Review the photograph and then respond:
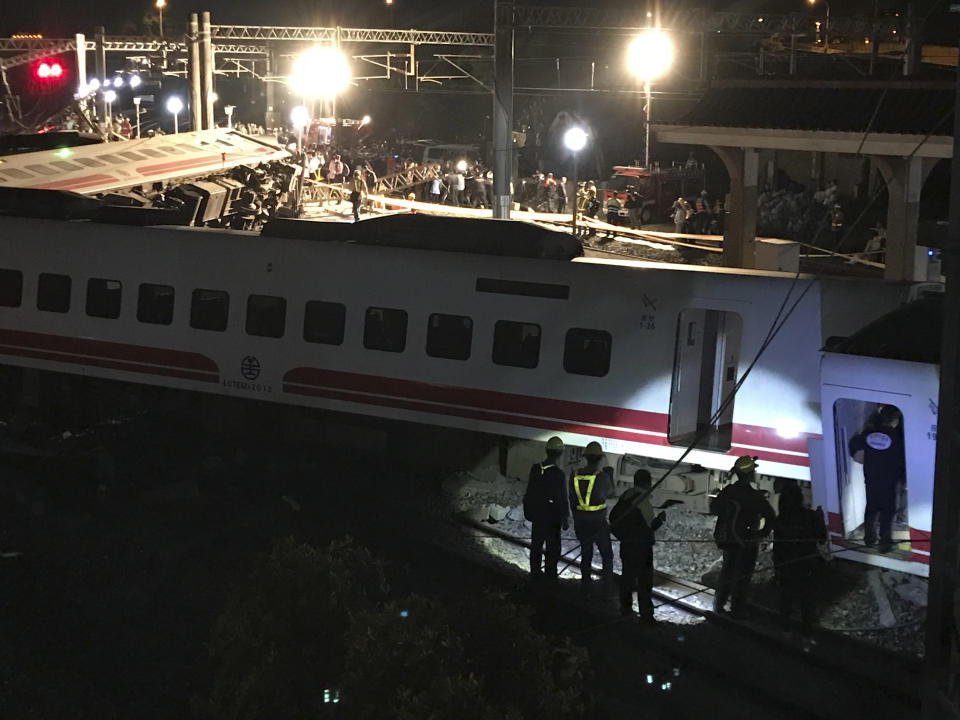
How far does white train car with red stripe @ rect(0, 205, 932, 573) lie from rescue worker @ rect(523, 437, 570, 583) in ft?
6.33

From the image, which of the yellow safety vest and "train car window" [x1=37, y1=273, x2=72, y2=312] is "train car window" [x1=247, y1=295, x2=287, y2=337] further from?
the yellow safety vest

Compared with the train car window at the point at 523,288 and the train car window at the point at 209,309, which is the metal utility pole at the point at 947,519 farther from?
the train car window at the point at 209,309

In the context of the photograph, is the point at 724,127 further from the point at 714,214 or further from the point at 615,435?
the point at 714,214

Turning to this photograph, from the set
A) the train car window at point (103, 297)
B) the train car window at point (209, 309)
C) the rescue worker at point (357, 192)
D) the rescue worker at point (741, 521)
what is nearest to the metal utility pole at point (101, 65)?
the rescue worker at point (357, 192)

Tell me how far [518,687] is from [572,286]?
21.8 feet

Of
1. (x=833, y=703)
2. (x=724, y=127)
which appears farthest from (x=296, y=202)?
(x=833, y=703)

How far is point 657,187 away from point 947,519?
32803mm

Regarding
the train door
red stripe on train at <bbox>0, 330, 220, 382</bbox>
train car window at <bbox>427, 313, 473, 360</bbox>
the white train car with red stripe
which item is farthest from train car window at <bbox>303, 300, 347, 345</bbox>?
the train door

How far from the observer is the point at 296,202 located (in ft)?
120

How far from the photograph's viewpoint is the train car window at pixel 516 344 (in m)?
13.6

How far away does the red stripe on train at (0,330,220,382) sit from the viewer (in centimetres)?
1560

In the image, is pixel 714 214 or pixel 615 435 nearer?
pixel 615 435

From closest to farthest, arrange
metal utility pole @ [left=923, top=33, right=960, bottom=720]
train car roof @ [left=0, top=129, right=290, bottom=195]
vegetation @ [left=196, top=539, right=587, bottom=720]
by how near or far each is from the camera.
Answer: metal utility pole @ [left=923, top=33, right=960, bottom=720] → vegetation @ [left=196, top=539, right=587, bottom=720] → train car roof @ [left=0, top=129, right=290, bottom=195]

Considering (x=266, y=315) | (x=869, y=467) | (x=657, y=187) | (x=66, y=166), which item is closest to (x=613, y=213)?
(x=657, y=187)
